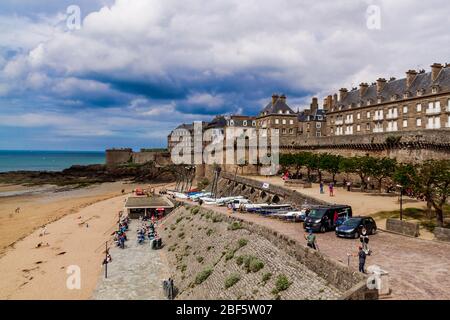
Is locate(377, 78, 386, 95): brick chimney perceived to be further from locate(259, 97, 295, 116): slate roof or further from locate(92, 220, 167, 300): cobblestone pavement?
locate(92, 220, 167, 300): cobblestone pavement

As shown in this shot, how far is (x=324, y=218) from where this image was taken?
72.8 feet

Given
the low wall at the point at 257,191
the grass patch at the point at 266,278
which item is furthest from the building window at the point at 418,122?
the grass patch at the point at 266,278

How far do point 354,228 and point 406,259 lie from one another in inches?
173

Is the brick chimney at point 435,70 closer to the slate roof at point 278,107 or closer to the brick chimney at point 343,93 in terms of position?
the brick chimney at point 343,93

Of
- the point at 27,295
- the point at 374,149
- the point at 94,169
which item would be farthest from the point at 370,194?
the point at 94,169

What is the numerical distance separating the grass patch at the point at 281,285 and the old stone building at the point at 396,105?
41.7 meters

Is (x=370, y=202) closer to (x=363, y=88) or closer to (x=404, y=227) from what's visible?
(x=404, y=227)

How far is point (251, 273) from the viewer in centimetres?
1773

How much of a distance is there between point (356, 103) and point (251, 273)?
5540 centimetres

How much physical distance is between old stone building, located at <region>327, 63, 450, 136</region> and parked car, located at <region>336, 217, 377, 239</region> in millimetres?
33475

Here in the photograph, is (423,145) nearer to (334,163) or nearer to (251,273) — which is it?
(334,163)

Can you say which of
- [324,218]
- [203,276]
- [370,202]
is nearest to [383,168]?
[370,202]

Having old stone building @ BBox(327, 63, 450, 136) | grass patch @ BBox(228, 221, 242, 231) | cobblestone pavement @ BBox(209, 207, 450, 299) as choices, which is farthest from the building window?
grass patch @ BBox(228, 221, 242, 231)

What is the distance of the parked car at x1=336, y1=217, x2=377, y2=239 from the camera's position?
20109 mm
